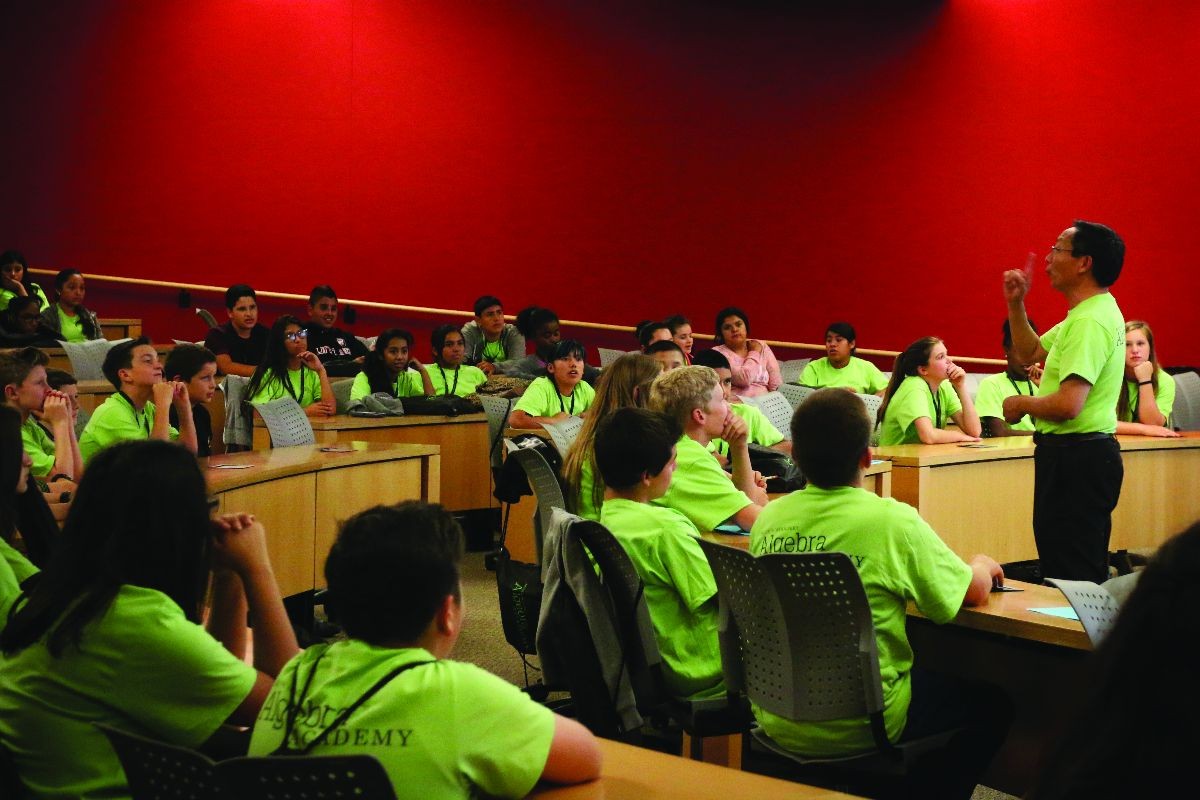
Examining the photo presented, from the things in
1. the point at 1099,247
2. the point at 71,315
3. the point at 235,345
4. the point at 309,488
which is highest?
the point at 1099,247

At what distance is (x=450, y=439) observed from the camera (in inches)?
299

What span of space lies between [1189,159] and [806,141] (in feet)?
8.99

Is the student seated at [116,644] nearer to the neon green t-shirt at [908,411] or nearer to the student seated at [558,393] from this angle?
the neon green t-shirt at [908,411]

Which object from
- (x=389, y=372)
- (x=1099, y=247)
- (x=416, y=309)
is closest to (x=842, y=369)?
(x=389, y=372)

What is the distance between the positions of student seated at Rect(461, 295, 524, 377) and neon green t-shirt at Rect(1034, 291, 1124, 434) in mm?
5598

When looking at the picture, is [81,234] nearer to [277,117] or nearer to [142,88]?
[142,88]

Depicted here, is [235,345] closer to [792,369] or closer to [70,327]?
[70,327]

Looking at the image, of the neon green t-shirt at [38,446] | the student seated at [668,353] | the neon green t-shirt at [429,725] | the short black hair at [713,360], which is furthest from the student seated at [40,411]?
the neon green t-shirt at [429,725]

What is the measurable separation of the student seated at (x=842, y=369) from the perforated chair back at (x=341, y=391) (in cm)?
306

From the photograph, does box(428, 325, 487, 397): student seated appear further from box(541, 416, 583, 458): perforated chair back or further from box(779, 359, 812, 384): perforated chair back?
box(541, 416, 583, 458): perforated chair back

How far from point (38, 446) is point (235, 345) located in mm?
3905

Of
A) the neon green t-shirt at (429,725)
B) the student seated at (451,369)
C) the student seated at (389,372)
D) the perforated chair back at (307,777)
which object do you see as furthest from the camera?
Answer: the student seated at (451,369)

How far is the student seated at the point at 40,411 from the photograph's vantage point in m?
4.87

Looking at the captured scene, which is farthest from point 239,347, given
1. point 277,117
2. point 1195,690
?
point 1195,690
